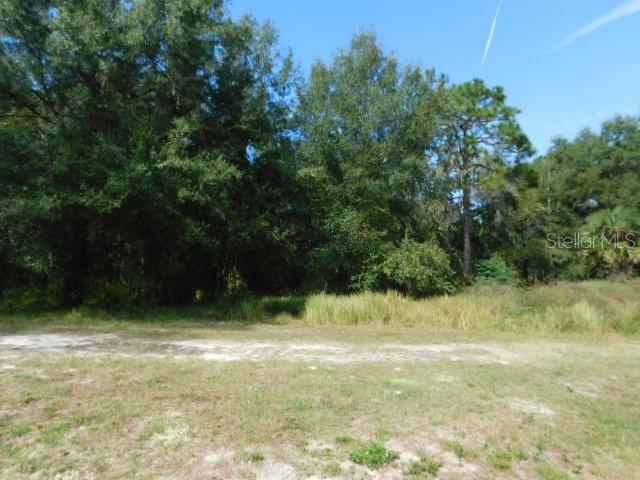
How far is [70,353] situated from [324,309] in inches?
273

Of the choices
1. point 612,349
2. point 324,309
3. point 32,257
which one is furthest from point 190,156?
point 612,349

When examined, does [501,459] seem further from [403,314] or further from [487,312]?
[487,312]

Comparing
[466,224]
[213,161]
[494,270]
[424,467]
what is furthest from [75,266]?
[494,270]

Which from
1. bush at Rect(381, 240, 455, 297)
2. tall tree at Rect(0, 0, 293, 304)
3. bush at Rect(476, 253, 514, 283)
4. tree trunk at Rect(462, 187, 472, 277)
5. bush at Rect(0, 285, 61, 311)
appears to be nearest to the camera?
tall tree at Rect(0, 0, 293, 304)

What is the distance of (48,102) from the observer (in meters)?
12.5

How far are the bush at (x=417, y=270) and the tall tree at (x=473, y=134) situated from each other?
6222 mm

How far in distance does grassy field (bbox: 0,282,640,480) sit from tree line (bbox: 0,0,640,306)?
518cm

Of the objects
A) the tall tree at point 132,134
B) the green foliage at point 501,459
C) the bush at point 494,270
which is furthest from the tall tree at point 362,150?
the green foliage at point 501,459

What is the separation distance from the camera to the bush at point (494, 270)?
20748 mm

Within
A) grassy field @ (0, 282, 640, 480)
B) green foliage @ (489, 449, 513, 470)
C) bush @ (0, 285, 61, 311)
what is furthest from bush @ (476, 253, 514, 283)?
green foliage @ (489, 449, 513, 470)

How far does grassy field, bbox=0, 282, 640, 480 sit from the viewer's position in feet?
10.8

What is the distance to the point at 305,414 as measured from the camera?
4199mm

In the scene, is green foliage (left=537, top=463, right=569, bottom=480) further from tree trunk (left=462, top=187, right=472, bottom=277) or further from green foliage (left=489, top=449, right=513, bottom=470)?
tree trunk (left=462, top=187, right=472, bottom=277)

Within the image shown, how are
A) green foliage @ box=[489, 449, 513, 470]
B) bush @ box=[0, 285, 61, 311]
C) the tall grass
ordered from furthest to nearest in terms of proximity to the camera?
bush @ box=[0, 285, 61, 311], the tall grass, green foliage @ box=[489, 449, 513, 470]
